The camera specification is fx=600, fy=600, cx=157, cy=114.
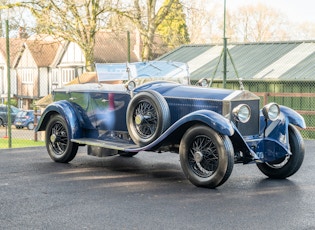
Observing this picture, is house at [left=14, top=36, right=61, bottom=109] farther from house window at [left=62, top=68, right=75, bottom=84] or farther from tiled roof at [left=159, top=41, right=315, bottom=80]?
tiled roof at [left=159, top=41, right=315, bottom=80]

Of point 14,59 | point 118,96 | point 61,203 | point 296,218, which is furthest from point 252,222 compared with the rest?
point 14,59

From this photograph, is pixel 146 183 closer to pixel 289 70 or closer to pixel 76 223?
pixel 76 223

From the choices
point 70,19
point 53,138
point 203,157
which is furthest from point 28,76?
point 203,157

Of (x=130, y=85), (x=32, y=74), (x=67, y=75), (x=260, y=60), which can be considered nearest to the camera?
(x=130, y=85)

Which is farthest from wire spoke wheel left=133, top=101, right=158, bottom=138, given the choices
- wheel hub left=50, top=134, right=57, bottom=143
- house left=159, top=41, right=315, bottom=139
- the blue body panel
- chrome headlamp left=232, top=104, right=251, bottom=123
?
house left=159, top=41, right=315, bottom=139

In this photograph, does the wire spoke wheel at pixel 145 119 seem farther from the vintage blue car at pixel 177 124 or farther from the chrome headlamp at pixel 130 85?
the chrome headlamp at pixel 130 85

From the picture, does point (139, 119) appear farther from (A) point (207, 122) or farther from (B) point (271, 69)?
(B) point (271, 69)

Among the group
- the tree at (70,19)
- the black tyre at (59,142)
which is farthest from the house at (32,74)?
the black tyre at (59,142)

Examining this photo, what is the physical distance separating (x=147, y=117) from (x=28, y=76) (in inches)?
1987

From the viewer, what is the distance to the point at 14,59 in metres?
57.6

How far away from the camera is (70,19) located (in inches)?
957

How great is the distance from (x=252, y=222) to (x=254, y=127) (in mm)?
2701

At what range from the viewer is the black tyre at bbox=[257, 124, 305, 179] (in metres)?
8.19

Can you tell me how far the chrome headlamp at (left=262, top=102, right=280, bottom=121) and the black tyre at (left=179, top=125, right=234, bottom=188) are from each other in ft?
3.42
